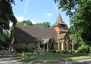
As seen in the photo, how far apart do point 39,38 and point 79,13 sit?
75.0ft

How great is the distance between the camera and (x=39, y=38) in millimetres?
58875

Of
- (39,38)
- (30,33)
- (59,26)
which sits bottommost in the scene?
(39,38)

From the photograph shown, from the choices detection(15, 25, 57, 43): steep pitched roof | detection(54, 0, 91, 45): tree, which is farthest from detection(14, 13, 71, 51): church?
detection(54, 0, 91, 45): tree

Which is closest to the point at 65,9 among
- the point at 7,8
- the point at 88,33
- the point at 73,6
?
the point at 73,6

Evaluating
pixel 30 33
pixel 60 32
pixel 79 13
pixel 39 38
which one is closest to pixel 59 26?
pixel 60 32

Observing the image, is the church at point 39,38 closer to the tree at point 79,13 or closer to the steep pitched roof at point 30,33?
the steep pitched roof at point 30,33

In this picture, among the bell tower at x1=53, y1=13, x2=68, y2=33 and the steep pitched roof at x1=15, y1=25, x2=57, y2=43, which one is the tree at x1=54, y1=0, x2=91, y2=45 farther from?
the bell tower at x1=53, y1=13, x2=68, y2=33

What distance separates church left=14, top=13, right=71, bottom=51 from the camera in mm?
55719

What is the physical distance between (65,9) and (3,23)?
46.3ft

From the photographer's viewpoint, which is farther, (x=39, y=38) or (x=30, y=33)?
(x=30, y=33)

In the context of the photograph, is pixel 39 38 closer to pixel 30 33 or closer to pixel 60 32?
pixel 30 33

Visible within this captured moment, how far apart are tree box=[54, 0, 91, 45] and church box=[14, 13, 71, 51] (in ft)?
53.6

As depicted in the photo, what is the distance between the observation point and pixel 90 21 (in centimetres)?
4044

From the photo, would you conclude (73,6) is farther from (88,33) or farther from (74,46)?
(74,46)
